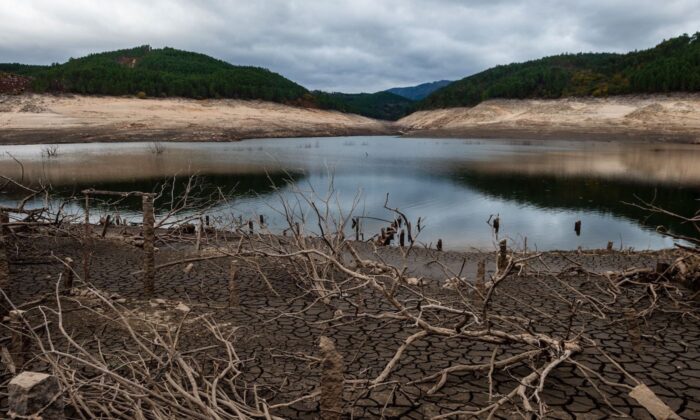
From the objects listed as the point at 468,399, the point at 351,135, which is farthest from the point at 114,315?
the point at 351,135

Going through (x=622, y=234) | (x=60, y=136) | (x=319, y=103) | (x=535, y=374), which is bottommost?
(x=622, y=234)

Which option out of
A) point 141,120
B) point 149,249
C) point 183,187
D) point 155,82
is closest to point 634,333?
point 149,249

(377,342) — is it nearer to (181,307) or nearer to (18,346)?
(181,307)

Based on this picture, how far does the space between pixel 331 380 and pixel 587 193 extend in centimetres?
3421

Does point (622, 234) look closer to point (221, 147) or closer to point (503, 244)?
point (503, 244)

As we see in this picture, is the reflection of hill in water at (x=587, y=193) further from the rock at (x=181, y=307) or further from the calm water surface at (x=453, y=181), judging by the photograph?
the rock at (x=181, y=307)

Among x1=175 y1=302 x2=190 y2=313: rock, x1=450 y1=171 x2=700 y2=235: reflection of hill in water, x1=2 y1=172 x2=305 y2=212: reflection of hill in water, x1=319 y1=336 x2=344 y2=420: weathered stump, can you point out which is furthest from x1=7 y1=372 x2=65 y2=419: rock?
x1=450 y1=171 x2=700 y2=235: reflection of hill in water

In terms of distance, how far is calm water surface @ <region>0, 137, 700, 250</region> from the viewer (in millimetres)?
24656

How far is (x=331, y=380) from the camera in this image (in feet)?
14.4

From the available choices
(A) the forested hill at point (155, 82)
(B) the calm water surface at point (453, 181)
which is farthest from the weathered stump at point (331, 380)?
(A) the forested hill at point (155, 82)

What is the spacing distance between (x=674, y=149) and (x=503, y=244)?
6022cm

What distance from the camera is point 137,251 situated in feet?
50.1

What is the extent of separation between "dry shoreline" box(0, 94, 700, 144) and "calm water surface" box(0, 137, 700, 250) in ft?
20.9

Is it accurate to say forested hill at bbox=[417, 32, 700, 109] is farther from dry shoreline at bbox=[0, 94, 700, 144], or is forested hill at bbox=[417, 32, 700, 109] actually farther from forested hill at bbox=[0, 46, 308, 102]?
forested hill at bbox=[0, 46, 308, 102]
